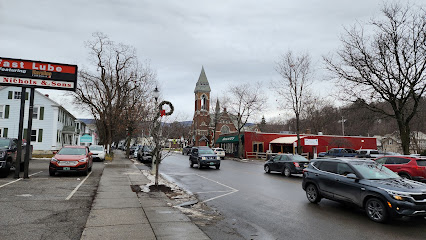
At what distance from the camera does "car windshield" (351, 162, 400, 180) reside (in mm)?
8078

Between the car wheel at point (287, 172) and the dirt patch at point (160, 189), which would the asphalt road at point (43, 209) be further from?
the car wheel at point (287, 172)

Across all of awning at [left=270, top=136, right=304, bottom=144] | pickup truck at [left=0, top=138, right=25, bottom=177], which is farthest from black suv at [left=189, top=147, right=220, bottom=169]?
awning at [left=270, top=136, right=304, bottom=144]

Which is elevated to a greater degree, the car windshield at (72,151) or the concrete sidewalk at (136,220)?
the car windshield at (72,151)

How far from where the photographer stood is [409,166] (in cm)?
1384

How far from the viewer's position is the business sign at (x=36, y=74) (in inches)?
520

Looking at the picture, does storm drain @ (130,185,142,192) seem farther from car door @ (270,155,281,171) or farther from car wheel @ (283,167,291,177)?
car door @ (270,155,281,171)

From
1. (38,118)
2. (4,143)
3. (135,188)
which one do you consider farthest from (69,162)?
(38,118)

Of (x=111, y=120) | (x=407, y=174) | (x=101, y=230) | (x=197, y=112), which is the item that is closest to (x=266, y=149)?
(x=111, y=120)

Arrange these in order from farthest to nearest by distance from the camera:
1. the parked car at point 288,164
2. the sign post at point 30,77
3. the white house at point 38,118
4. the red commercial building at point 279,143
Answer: the red commercial building at point 279,143 → the white house at point 38,118 → the parked car at point 288,164 → the sign post at point 30,77

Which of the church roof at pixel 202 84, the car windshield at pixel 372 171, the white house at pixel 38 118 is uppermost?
the church roof at pixel 202 84

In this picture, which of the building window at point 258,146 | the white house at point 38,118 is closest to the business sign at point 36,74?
the white house at point 38,118

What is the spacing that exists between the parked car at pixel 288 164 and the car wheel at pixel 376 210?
32.5 feet

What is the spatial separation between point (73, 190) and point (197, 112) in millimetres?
78224

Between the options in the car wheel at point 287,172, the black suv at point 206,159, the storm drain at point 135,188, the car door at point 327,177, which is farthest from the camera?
the black suv at point 206,159
